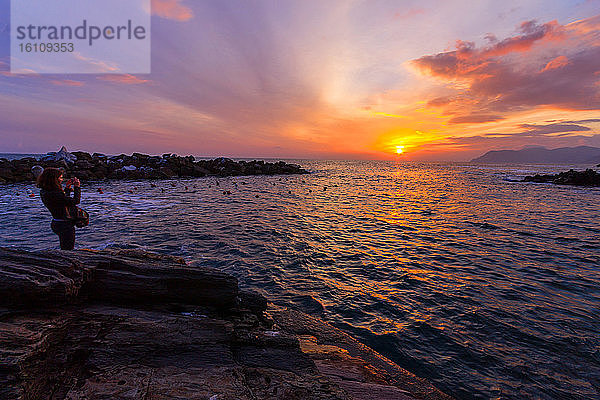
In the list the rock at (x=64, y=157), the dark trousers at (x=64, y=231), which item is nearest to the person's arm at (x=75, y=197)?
the dark trousers at (x=64, y=231)

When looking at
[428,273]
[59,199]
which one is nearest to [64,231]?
[59,199]

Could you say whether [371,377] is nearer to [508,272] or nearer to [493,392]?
[493,392]

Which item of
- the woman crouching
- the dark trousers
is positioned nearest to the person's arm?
the woman crouching

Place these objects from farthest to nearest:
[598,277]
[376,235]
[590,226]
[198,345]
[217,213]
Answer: [217,213] → [590,226] → [376,235] → [598,277] → [198,345]

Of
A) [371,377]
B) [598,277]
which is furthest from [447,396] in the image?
[598,277]

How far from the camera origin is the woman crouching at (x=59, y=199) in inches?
267

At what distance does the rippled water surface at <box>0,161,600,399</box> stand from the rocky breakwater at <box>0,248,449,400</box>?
1710 millimetres

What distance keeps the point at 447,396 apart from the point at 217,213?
19761 mm

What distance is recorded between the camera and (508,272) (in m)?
10.8

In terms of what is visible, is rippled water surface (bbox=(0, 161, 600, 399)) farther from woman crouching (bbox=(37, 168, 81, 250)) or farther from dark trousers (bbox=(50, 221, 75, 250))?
woman crouching (bbox=(37, 168, 81, 250))

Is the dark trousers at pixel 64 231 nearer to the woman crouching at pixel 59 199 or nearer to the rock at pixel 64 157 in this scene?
the woman crouching at pixel 59 199

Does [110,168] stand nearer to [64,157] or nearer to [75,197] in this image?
[64,157]

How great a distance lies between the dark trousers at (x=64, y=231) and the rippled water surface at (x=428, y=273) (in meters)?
4.63

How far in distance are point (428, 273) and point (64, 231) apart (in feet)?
43.8
